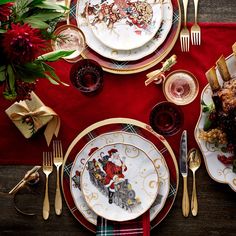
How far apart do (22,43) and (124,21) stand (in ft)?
1.60

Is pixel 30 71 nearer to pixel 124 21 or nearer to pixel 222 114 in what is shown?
pixel 124 21

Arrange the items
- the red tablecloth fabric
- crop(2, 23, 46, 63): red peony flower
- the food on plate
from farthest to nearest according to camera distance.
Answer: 1. the red tablecloth fabric
2. the food on plate
3. crop(2, 23, 46, 63): red peony flower

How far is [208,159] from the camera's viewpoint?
1251 mm

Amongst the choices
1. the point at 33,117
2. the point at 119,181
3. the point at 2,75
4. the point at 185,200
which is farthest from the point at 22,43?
the point at 185,200

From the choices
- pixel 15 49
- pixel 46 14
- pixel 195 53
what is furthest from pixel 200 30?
pixel 15 49

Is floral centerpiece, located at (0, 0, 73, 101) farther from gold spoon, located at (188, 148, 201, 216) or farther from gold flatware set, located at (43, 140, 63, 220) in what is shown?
gold spoon, located at (188, 148, 201, 216)

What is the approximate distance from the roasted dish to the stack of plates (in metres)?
0.15

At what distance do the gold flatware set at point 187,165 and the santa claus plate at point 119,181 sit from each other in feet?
0.26

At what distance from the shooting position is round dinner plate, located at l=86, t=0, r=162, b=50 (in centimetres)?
130

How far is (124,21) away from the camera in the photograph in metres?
1.31

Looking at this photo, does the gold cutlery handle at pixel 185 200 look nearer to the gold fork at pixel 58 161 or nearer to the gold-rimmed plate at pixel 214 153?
the gold-rimmed plate at pixel 214 153

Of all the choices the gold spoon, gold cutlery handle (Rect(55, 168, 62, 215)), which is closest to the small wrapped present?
gold cutlery handle (Rect(55, 168, 62, 215))

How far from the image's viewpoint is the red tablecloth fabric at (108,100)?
1.30m

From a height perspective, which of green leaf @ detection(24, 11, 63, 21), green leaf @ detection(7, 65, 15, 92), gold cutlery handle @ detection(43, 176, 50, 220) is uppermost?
green leaf @ detection(24, 11, 63, 21)
